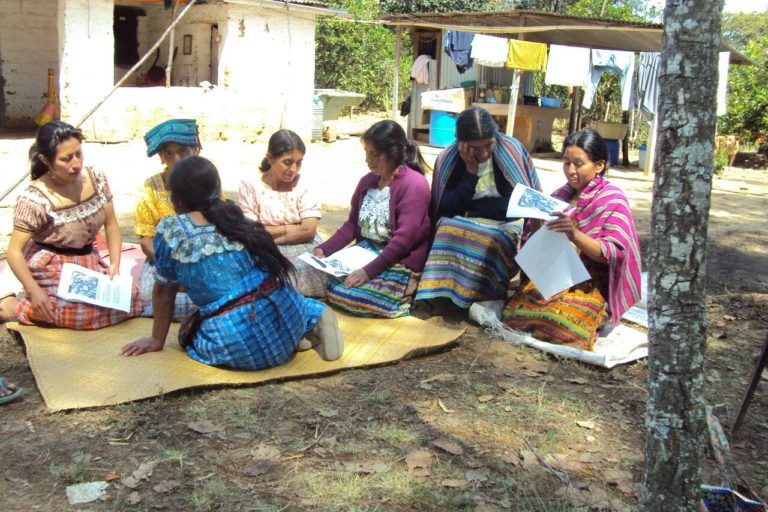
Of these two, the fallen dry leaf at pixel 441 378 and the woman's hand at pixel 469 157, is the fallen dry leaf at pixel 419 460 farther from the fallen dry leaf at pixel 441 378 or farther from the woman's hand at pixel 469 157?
the woman's hand at pixel 469 157

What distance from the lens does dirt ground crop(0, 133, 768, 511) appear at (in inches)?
102

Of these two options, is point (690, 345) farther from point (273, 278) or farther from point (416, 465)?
point (273, 278)

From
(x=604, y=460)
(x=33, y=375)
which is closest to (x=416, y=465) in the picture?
(x=604, y=460)

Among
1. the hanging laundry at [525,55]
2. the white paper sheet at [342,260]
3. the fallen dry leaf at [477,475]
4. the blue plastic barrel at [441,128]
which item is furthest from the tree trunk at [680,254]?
the blue plastic barrel at [441,128]

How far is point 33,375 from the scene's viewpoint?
3.43 m

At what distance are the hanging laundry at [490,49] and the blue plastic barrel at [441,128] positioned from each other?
290cm

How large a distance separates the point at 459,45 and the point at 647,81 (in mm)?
3846

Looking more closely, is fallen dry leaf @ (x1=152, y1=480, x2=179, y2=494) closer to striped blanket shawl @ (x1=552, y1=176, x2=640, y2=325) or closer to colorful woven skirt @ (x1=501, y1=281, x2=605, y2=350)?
colorful woven skirt @ (x1=501, y1=281, x2=605, y2=350)

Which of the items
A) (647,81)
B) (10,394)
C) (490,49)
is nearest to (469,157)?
(10,394)

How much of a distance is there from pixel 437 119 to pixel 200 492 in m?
13.5

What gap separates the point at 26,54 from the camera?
13.8m

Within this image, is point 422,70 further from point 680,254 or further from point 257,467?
point 680,254

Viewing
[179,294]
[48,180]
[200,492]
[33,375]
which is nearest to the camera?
[200,492]

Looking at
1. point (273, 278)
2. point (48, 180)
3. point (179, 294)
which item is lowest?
point (179, 294)
